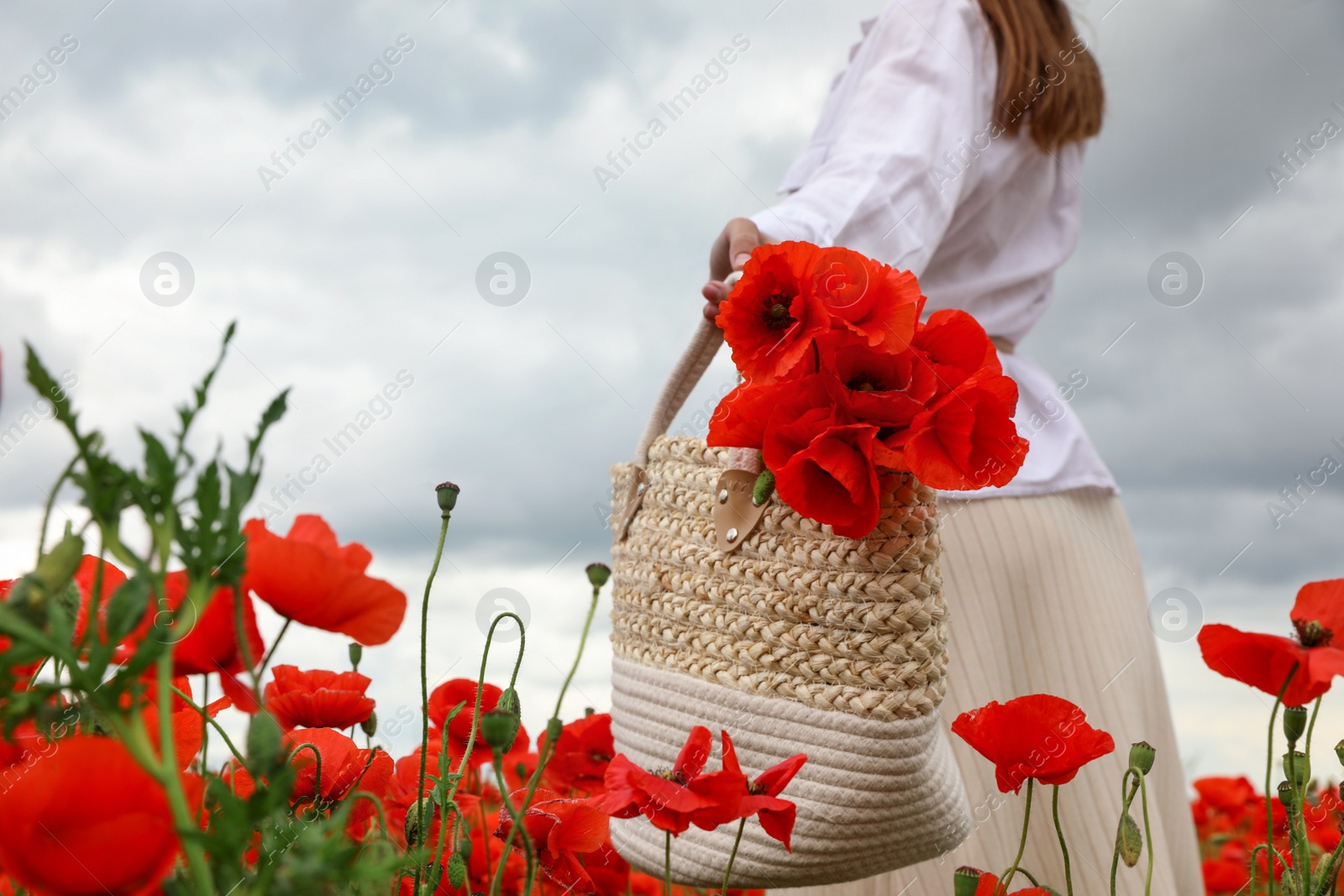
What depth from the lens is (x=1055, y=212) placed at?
1501mm

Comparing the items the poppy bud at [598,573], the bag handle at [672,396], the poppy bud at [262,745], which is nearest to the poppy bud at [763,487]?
the poppy bud at [598,573]

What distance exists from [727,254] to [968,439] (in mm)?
497

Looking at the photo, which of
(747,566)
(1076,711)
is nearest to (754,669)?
(747,566)

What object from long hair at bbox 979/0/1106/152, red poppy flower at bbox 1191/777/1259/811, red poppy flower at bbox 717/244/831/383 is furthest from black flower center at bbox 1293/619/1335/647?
red poppy flower at bbox 1191/777/1259/811

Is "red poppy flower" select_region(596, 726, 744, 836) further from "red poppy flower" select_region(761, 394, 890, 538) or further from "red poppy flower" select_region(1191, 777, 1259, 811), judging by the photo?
"red poppy flower" select_region(1191, 777, 1259, 811)

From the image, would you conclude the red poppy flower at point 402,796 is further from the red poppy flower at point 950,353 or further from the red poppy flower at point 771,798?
the red poppy flower at point 950,353

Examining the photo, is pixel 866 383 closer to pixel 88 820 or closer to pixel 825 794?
pixel 825 794

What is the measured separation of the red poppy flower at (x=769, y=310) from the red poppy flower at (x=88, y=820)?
0.50m

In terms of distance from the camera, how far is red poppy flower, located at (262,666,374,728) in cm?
74

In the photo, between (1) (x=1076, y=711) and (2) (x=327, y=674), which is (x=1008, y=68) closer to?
(1) (x=1076, y=711)

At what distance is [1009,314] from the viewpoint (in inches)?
55.5

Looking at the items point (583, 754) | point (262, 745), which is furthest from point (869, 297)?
point (583, 754)

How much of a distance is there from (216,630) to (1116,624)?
1116 millimetres

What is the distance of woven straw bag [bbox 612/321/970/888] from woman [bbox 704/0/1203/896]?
9.6 inches
